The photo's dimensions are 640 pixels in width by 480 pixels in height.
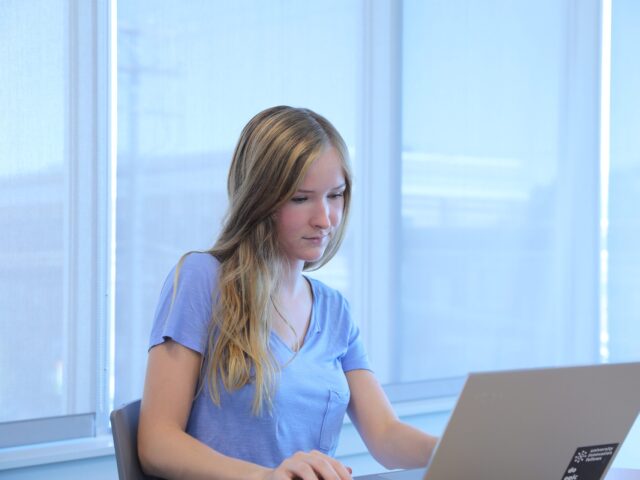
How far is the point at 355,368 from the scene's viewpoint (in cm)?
180

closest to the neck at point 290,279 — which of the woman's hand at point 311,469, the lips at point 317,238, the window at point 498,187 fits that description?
the lips at point 317,238

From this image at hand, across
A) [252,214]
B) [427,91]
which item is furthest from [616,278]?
[252,214]

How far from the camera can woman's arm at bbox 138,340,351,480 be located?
4.43 ft

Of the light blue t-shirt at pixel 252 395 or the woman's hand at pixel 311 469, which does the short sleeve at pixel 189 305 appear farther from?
the woman's hand at pixel 311 469

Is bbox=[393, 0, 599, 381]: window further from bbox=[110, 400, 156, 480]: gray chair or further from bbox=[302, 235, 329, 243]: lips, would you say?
bbox=[110, 400, 156, 480]: gray chair

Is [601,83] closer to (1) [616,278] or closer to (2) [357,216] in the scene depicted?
(1) [616,278]

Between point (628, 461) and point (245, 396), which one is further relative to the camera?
point (628, 461)

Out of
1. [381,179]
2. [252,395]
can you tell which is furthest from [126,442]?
[381,179]

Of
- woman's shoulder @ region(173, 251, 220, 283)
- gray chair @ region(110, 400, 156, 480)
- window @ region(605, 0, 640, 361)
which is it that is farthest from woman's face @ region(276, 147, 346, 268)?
window @ region(605, 0, 640, 361)

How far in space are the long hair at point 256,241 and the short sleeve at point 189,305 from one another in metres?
0.02

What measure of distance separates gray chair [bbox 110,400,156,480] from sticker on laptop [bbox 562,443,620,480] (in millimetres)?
682

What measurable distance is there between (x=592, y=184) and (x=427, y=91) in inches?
36.7

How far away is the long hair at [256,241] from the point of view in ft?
5.07

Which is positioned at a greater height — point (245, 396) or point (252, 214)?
point (252, 214)
